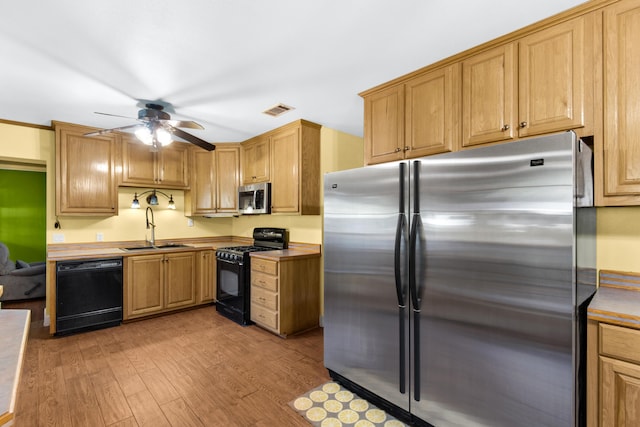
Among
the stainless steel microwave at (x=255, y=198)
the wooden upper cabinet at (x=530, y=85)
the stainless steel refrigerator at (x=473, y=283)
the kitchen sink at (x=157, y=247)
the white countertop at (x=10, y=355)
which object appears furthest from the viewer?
the kitchen sink at (x=157, y=247)

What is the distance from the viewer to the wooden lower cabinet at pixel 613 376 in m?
1.32

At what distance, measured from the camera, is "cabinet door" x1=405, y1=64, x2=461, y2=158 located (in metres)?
2.10

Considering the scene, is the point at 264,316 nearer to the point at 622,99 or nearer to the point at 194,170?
the point at 194,170

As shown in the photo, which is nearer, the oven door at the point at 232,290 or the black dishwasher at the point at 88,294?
the black dishwasher at the point at 88,294

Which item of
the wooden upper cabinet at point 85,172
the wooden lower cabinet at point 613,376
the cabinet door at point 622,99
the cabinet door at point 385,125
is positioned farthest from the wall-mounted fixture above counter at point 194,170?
the wooden lower cabinet at point 613,376

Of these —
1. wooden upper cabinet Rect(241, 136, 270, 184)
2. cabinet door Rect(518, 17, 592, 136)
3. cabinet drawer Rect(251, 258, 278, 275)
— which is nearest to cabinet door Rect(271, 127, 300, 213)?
wooden upper cabinet Rect(241, 136, 270, 184)

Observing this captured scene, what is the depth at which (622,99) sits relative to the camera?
5.14 feet

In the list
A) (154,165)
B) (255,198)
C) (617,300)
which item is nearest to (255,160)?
(255,198)

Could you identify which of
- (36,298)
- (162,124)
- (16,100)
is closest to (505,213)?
(162,124)

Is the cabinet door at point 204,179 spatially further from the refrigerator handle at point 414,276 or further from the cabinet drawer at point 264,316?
the refrigerator handle at point 414,276

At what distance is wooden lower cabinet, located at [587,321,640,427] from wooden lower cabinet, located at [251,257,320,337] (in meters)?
2.55

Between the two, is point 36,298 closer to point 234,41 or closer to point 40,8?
point 40,8

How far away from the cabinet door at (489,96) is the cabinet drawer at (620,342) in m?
1.10

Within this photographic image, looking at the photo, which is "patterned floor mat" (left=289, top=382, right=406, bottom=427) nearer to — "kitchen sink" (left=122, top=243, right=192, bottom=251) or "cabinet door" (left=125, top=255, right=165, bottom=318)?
"cabinet door" (left=125, top=255, right=165, bottom=318)
